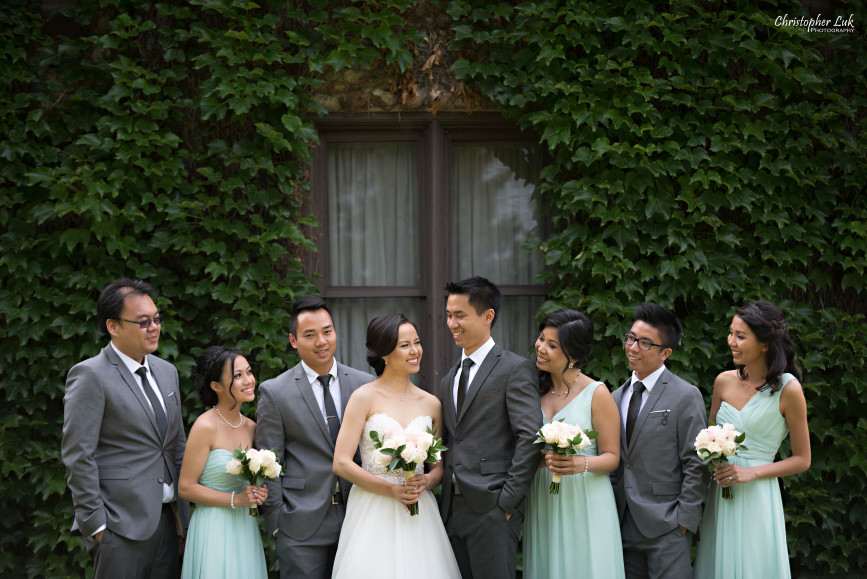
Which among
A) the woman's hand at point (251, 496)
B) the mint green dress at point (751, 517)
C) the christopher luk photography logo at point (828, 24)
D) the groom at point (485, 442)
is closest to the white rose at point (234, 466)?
the woman's hand at point (251, 496)

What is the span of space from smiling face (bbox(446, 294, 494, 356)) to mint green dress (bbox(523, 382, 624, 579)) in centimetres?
62

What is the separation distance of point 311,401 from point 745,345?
2523mm

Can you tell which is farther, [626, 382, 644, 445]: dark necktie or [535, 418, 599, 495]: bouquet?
[626, 382, 644, 445]: dark necktie

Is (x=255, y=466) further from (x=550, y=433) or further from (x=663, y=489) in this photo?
(x=663, y=489)

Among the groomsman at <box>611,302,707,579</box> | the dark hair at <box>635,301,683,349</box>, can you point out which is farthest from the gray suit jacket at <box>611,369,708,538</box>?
the dark hair at <box>635,301,683,349</box>

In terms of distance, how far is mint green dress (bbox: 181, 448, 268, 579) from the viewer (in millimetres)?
4344

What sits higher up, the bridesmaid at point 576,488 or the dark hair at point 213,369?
the dark hair at point 213,369

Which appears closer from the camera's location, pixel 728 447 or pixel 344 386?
pixel 728 447

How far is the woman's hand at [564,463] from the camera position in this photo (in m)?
4.23

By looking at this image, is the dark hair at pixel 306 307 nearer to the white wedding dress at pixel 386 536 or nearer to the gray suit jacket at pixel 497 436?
the white wedding dress at pixel 386 536

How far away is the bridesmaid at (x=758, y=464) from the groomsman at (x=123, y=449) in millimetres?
3128

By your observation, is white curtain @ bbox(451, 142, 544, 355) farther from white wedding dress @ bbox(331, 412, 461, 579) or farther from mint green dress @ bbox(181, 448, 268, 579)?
mint green dress @ bbox(181, 448, 268, 579)

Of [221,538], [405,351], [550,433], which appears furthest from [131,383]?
Result: [550,433]

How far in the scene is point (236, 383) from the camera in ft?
14.9
